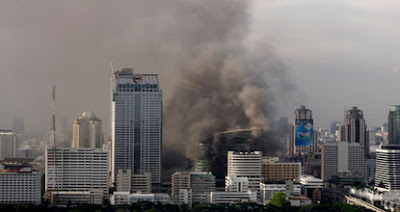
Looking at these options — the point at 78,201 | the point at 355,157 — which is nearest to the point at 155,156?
the point at 78,201

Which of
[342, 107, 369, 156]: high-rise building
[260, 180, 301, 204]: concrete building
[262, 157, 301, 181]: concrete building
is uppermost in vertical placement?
[342, 107, 369, 156]: high-rise building

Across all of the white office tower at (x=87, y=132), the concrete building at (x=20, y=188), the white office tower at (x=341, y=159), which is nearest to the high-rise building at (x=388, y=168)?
the white office tower at (x=341, y=159)

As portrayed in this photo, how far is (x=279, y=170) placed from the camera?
29.0m

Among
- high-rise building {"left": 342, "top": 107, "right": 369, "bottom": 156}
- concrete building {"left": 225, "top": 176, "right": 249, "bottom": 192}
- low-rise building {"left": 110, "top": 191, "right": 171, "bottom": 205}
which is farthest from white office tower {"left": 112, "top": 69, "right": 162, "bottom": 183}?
high-rise building {"left": 342, "top": 107, "right": 369, "bottom": 156}

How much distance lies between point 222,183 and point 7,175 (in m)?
7.60

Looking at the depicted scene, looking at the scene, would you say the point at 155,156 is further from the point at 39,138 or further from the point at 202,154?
the point at 39,138

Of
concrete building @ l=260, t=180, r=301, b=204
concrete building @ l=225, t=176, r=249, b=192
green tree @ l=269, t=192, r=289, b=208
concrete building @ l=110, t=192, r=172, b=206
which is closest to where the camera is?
green tree @ l=269, t=192, r=289, b=208

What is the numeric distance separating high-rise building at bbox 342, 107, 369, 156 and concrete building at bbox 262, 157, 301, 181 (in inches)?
497

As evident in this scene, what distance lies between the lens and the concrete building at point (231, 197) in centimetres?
2488

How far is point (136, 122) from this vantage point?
2859cm

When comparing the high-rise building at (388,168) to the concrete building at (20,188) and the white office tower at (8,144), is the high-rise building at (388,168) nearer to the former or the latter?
the concrete building at (20,188)

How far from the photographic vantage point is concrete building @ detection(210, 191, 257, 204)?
81.6 ft

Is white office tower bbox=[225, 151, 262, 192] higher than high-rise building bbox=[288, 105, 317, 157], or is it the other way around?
high-rise building bbox=[288, 105, 317, 157]

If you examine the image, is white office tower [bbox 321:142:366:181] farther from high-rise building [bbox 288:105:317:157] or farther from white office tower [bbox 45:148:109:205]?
white office tower [bbox 45:148:109:205]
